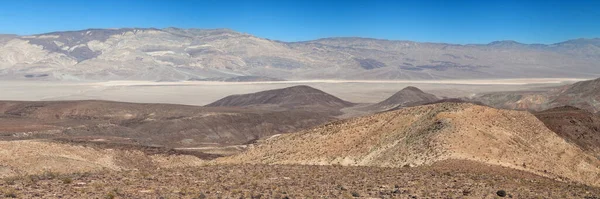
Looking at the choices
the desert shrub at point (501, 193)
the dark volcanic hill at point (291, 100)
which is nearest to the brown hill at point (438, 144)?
the desert shrub at point (501, 193)

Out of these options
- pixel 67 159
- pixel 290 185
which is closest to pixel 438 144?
pixel 290 185

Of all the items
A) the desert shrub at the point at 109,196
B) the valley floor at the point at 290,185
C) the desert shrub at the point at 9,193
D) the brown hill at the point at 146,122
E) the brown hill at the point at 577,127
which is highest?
the desert shrub at the point at 9,193

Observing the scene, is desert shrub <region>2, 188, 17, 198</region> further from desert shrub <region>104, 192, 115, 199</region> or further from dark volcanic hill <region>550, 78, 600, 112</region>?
dark volcanic hill <region>550, 78, 600, 112</region>

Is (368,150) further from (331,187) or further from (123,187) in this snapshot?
(123,187)

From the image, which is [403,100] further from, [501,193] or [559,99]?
[501,193]

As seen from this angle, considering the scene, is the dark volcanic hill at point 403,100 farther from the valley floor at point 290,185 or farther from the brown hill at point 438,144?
the valley floor at point 290,185
